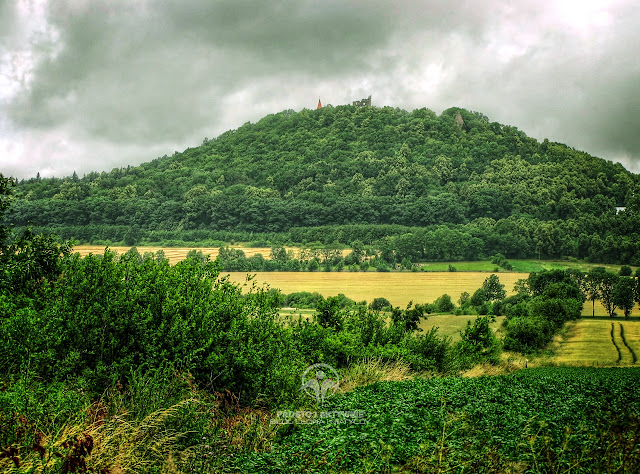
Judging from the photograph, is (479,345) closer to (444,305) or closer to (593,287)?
(444,305)

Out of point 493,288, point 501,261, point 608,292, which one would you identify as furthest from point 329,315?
point 501,261

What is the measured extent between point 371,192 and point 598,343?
191ft

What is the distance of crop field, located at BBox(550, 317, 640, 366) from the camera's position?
30.6 meters

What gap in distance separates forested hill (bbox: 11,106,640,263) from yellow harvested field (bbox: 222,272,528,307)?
26.3ft

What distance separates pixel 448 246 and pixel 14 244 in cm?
6143

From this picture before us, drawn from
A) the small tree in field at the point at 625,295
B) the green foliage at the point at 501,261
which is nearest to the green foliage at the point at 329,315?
the small tree in field at the point at 625,295

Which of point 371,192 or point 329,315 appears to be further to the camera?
point 371,192

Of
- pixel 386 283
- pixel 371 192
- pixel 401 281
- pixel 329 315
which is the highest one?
pixel 371 192

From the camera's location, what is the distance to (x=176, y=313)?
9250 millimetres

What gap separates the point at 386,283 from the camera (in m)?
60.0

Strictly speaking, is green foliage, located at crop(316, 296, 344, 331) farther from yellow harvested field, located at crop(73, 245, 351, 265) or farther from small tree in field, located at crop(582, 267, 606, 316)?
yellow harvested field, located at crop(73, 245, 351, 265)

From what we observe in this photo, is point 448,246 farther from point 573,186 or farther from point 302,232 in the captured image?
point 573,186

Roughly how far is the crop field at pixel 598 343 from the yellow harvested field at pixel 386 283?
48.4ft

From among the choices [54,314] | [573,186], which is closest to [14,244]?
[54,314]
